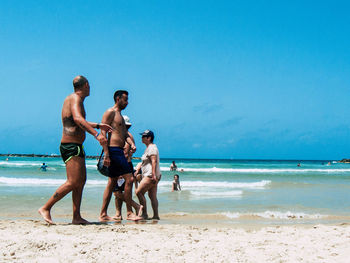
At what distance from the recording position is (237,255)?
3635 millimetres

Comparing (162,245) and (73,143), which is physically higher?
(73,143)

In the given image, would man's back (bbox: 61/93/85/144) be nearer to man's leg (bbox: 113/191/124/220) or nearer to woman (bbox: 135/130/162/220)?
man's leg (bbox: 113/191/124/220)

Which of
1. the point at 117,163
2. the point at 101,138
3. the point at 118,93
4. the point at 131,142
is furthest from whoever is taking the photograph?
the point at 131,142

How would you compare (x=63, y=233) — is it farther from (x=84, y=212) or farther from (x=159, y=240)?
(x=84, y=212)

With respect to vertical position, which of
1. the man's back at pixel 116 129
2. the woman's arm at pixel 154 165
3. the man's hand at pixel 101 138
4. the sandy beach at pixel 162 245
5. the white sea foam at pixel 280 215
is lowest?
the white sea foam at pixel 280 215

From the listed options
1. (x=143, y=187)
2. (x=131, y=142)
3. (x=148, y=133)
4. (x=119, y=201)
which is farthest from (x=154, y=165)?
(x=119, y=201)

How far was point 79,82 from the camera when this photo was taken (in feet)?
16.1

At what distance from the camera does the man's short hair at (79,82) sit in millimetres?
4918

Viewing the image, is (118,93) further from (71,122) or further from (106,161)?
(106,161)

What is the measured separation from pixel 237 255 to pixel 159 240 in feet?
2.84

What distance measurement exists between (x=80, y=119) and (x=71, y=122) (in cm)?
22

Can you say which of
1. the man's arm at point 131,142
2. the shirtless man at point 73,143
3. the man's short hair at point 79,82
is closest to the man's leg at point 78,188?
the shirtless man at point 73,143

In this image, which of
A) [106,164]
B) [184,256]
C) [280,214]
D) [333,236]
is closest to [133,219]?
[106,164]

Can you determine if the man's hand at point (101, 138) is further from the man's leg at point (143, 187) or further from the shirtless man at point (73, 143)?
the man's leg at point (143, 187)
